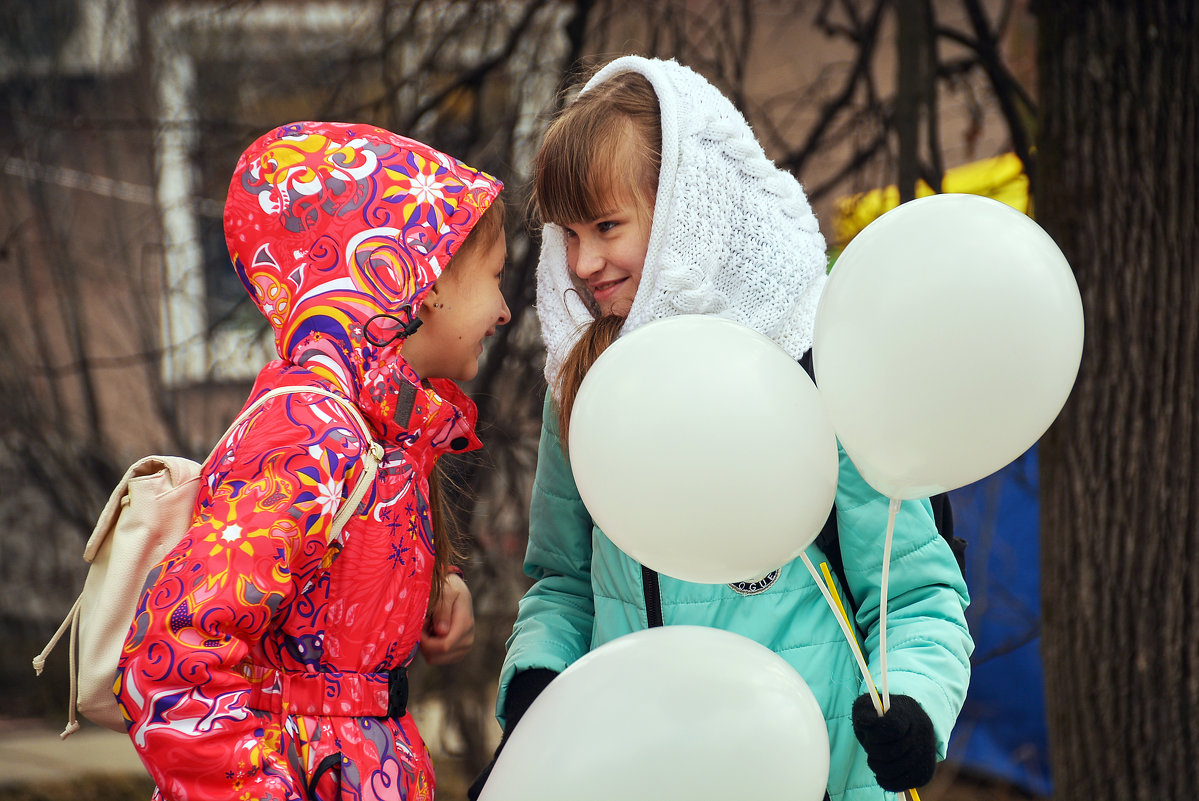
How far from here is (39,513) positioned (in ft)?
13.9

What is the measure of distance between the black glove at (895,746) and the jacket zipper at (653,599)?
40 cm

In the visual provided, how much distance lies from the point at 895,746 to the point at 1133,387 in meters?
1.74

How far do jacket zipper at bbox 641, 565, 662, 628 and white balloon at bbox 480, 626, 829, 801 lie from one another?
1.16 ft

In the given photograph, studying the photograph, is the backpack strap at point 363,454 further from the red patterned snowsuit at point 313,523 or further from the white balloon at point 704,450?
the white balloon at point 704,450

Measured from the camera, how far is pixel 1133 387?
8.45 ft

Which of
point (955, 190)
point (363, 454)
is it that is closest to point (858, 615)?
point (363, 454)

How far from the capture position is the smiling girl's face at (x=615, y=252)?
1.74 m

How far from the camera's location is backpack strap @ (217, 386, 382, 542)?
1.42 metres

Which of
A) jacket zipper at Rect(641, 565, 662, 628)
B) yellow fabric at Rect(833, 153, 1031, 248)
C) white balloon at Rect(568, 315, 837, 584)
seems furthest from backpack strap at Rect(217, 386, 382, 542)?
yellow fabric at Rect(833, 153, 1031, 248)

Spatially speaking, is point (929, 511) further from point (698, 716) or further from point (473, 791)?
point (473, 791)

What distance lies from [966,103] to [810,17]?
28.2 inches

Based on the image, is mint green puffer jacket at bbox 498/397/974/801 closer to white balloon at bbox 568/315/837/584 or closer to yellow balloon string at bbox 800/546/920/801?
yellow balloon string at bbox 800/546/920/801

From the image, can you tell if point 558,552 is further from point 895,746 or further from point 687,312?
point 895,746

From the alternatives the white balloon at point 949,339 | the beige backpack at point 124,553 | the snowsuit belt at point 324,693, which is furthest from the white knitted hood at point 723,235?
the snowsuit belt at point 324,693
